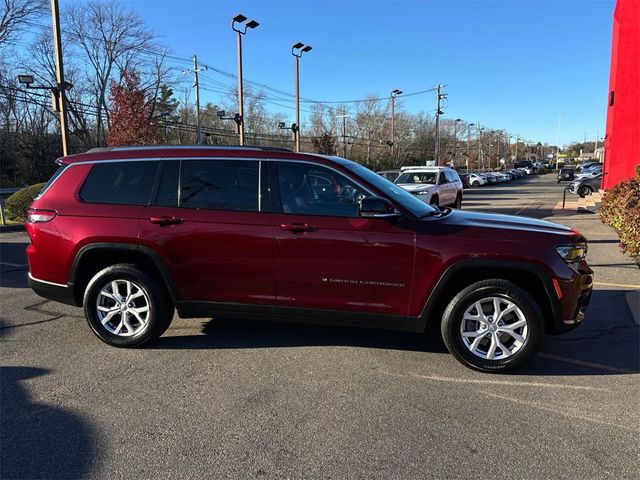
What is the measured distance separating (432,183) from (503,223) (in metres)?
13.0

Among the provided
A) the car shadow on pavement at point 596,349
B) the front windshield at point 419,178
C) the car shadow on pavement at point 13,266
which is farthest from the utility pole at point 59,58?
the car shadow on pavement at point 596,349

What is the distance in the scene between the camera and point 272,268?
4.36 metres

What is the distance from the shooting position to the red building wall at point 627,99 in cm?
1758

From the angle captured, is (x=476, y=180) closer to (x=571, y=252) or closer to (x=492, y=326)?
(x=571, y=252)

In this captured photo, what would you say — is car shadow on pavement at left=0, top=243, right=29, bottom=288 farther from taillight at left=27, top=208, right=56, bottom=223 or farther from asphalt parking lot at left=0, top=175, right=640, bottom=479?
taillight at left=27, top=208, right=56, bottom=223

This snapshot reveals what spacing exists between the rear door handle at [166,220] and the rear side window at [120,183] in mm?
225

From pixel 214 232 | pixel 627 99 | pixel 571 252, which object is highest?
pixel 627 99

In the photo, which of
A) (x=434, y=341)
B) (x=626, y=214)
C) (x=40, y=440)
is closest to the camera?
(x=40, y=440)

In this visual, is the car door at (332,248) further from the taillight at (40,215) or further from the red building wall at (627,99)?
the red building wall at (627,99)

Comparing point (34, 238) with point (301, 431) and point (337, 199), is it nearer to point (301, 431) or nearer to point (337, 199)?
point (337, 199)

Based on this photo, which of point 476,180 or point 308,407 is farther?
point 476,180

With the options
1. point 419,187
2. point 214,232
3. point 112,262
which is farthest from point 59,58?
point 214,232

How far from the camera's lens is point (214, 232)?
4410 millimetres

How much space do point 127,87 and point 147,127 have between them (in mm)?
3027
